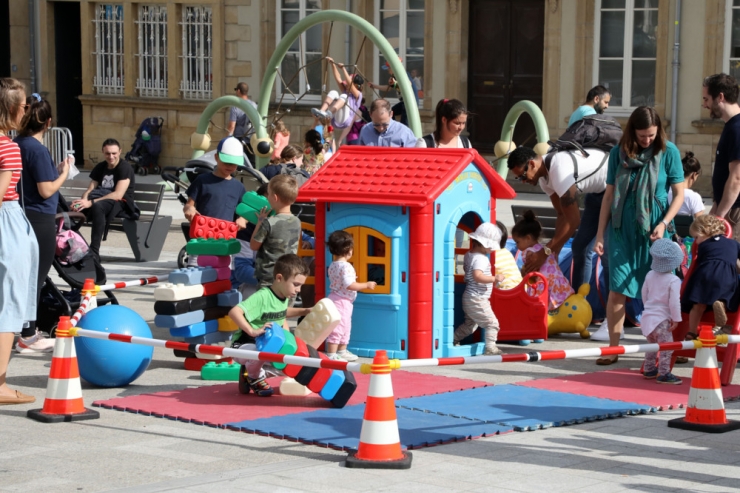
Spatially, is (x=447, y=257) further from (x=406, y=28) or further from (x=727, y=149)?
(x=406, y=28)

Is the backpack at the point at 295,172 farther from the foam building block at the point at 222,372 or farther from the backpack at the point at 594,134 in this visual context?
the foam building block at the point at 222,372

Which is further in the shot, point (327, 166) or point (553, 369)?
point (327, 166)

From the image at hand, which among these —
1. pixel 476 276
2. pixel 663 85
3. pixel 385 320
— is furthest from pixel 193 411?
pixel 663 85

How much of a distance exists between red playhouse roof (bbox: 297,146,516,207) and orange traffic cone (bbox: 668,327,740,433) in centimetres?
243

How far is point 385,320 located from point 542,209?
3.83 metres

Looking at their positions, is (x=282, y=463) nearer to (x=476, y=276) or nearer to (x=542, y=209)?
(x=476, y=276)

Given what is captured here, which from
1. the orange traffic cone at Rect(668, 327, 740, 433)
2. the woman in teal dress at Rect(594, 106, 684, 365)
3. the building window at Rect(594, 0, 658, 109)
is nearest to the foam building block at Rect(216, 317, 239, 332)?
the woman in teal dress at Rect(594, 106, 684, 365)

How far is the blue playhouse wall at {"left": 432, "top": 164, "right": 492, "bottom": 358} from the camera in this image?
9.14 meters

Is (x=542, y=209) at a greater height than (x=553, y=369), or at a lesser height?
greater

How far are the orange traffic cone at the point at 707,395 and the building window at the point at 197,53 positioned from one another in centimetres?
1955

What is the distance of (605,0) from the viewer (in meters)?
21.5

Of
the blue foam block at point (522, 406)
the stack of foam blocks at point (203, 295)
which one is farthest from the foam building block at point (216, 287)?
the blue foam block at point (522, 406)

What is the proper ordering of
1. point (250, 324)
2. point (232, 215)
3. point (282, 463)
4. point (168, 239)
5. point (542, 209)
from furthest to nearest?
1. point (168, 239)
2. point (542, 209)
3. point (232, 215)
4. point (250, 324)
5. point (282, 463)

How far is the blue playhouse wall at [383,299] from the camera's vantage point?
9078 millimetres
